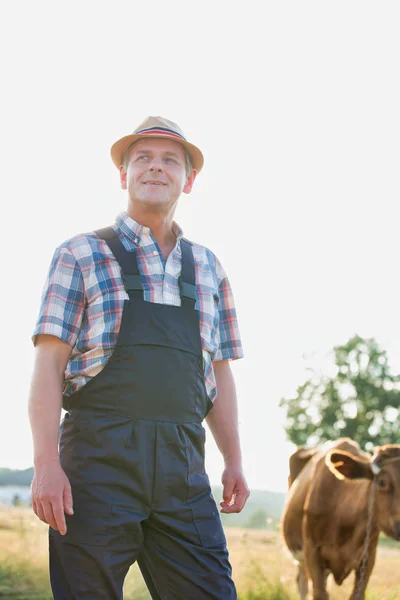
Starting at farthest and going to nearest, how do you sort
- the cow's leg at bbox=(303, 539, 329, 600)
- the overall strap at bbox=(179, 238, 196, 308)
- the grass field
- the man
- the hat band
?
the cow's leg at bbox=(303, 539, 329, 600) < the grass field < the hat band < the overall strap at bbox=(179, 238, 196, 308) < the man

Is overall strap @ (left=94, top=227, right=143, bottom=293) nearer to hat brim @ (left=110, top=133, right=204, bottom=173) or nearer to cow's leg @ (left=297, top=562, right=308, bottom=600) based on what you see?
hat brim @ (left=110, top=133, right=204, bottom=173)

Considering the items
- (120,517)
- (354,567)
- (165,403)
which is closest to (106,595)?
(120,517)

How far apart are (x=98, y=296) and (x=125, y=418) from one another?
48 cm

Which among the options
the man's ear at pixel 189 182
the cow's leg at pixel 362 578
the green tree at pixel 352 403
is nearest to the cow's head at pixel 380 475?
the cow's leg at pixel 362 578

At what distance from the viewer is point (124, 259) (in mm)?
3127

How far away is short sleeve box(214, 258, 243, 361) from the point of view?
141 inches

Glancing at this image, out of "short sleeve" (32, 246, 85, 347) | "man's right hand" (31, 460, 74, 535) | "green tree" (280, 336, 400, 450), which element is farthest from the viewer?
"green tree" (280, 336, 400, 450)

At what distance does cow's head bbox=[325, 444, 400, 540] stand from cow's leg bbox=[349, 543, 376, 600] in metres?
0.46

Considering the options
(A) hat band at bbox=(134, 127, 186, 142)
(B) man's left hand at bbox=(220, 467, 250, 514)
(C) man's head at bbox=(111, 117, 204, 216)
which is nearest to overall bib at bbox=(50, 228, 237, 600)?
(B) man's left hand at bbox=(220, 467, 250, 514)

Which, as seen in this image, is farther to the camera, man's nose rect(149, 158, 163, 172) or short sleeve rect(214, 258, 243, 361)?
short sleeve rect(214, 258, 243, 361)

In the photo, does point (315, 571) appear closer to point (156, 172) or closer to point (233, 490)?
point (233, 490)

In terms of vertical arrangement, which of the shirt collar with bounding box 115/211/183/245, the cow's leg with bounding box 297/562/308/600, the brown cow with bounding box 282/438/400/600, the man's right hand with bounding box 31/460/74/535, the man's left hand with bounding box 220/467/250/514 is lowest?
the cow's leg with bounding box 297/562/308/600

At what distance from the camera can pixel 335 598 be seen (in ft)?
27.4

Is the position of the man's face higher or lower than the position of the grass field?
higher
